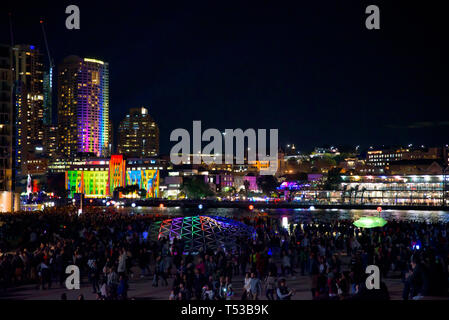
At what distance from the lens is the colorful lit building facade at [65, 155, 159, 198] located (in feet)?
575

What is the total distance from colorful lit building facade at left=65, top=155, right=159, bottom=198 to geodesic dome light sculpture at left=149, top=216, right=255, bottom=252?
140291mm

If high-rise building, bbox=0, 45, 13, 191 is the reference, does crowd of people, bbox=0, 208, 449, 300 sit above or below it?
below

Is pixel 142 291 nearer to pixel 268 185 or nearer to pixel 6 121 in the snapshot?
pixel 6 121

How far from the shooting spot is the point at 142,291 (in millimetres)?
17656

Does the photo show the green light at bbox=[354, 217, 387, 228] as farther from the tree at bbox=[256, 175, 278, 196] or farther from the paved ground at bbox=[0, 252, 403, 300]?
the tree at bbox=[256, 175, 278, 196]

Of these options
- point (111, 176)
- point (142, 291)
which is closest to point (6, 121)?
point (142, 291)

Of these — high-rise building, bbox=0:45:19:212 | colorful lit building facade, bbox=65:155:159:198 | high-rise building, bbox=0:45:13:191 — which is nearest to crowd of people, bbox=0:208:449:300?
high-rise building, bbox=0:45:19:212

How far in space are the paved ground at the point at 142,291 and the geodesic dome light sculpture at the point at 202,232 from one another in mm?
4651

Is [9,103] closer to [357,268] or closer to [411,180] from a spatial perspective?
[357,268]

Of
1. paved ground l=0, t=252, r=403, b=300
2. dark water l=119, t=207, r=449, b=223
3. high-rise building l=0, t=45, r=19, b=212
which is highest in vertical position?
high-rise building l=0, t=45, r=19, b=212

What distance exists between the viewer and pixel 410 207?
11056cm

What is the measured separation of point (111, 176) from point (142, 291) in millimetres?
167436

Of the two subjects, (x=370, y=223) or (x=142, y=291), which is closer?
(x=142, y=291)
